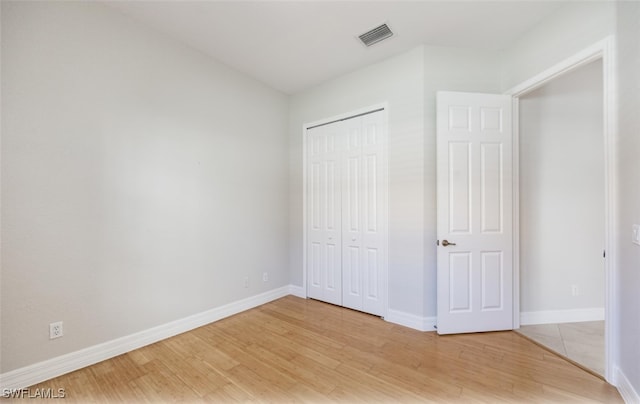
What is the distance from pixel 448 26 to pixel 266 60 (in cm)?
189

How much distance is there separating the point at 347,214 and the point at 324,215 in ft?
1.20

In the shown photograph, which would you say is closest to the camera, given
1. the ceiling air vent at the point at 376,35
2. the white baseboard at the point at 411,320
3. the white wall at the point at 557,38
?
the white wall at the point at 557,38

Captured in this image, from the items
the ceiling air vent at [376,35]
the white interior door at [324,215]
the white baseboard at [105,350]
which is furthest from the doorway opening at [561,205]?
the white baseboard at [105,350]

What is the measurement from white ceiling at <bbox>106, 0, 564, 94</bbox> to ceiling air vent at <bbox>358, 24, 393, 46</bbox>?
0.05m

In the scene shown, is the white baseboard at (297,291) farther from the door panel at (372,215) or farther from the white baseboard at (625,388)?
the white baseboard at (625,388)

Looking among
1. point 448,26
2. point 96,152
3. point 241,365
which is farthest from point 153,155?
point 448,26

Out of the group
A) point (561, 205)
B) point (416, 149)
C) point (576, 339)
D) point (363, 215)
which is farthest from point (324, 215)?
point (576, 339)

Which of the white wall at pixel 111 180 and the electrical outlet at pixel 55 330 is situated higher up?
the white wall at pixel 111 180

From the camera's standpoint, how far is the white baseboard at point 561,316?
8.68 ft

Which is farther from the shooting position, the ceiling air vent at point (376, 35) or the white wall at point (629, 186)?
the ceiling air vent at point (376, 35)

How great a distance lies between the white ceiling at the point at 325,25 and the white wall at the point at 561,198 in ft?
2.86

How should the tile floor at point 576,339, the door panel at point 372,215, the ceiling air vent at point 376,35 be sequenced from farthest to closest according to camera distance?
the door panel at point 372,215 < the ceiling air vent at point 376,35 < the tile floor at point 576,339

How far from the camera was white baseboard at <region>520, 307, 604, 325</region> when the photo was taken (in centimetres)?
265

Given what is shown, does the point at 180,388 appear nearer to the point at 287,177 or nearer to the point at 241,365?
the point at 241,365
